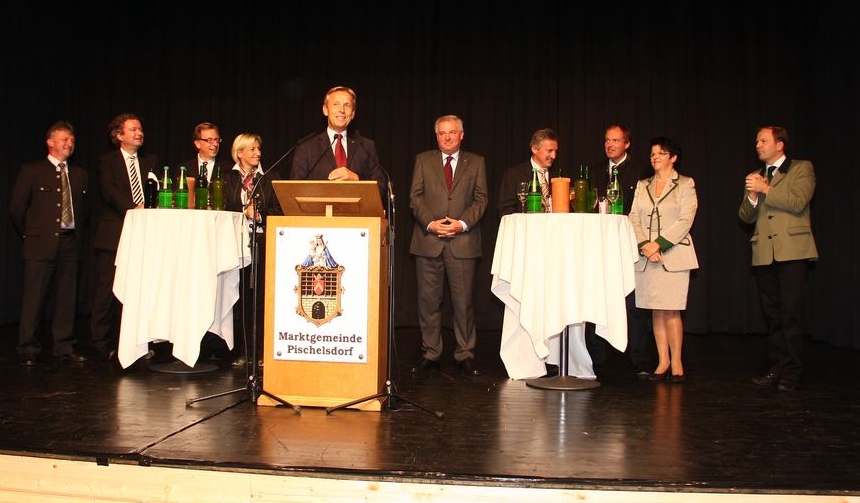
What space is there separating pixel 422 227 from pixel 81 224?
2.61 metres

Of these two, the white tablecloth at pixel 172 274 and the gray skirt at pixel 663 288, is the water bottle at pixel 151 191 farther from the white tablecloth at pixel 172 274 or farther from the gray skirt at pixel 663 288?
the gray skirt at pixel 663 288

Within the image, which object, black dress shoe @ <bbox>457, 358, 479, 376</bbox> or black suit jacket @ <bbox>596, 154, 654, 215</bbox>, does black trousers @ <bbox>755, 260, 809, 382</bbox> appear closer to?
black suit jacket @ <bbox>596, 154, 654, 215</bbox>

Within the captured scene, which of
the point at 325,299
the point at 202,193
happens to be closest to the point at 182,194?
the point at 202,193

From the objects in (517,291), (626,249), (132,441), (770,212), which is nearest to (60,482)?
(132,441)

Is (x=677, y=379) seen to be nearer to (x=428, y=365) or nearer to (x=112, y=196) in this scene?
(x=428, y=365)

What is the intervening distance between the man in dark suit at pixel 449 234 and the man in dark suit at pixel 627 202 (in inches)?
35.6

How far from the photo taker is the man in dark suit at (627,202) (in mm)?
5160

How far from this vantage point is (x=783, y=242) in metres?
4.51

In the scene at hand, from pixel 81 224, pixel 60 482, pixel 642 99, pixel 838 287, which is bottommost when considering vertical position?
pixel 60 482

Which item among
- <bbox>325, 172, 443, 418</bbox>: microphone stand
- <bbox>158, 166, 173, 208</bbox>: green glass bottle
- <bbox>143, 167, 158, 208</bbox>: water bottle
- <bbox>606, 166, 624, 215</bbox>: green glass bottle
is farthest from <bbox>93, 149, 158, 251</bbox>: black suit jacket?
<bbox>606, 166, 624, 215</bbox>: green glass bottle

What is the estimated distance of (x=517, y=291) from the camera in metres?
4.44

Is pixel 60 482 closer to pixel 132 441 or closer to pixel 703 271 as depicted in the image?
pixel 132 441

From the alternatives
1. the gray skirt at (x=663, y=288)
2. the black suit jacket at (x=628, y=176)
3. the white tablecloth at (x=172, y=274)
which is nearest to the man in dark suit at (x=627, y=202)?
the black suit jacket at (x=628, y=176)

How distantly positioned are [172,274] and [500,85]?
4412 millimetres
